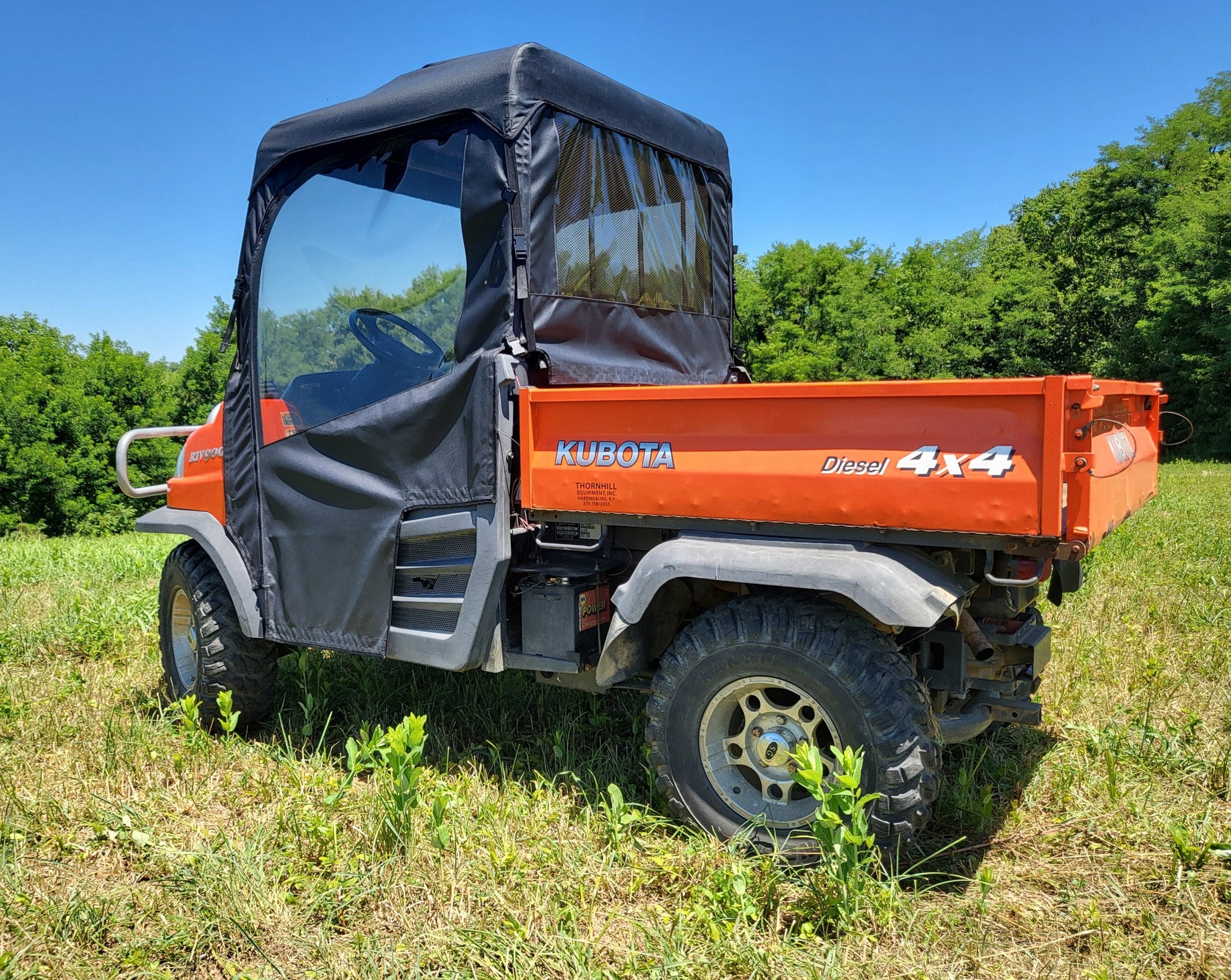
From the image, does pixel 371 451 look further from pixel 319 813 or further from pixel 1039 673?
pixel 1039 673

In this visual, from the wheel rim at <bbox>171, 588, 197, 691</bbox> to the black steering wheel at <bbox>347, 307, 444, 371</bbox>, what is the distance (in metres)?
1.76

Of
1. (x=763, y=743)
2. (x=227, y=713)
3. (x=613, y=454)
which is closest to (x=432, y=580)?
(x=613, y=454)

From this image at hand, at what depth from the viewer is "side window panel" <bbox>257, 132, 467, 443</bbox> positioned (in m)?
3.85

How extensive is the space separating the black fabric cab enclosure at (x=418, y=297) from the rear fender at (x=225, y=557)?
55 millimetres

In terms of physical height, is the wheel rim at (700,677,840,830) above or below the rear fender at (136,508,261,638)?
below

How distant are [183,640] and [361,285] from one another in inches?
86.9

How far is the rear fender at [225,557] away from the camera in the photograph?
14.2 feet

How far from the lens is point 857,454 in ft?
9.71

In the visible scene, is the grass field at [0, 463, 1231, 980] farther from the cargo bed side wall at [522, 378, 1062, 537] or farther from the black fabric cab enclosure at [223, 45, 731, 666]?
the cargo bed side wall at [522, 378, 1062, 537]

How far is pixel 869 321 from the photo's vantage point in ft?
94.8

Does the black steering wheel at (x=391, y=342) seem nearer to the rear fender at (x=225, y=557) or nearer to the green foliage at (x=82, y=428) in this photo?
the rear fender at (x=225, y=557)

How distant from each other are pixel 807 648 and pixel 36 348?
132 feet

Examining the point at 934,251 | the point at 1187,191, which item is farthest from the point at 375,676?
the point at 934,251

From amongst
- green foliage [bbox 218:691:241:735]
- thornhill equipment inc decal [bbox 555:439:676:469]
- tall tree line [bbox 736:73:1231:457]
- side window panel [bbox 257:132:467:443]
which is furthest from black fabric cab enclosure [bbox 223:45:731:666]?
tall tree line [bbox 736:73:1231:457]
